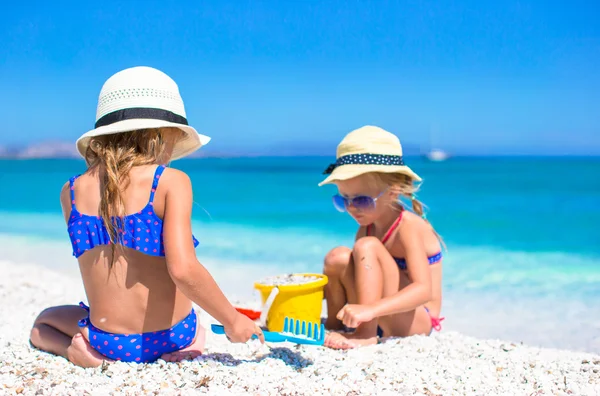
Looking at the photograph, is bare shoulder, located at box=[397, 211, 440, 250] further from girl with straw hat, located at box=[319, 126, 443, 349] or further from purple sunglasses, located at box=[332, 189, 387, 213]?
purple sunglasses, located at box=[332, 189, 387, 213]

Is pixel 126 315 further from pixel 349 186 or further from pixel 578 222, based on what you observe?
pixel 578 222

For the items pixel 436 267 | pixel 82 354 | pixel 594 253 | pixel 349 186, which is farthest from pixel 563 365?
pixel 594 253

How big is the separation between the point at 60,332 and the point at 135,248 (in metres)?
0.96

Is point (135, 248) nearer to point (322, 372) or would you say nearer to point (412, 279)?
point (322, 372)

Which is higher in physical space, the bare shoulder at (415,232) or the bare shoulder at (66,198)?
the bare shoulder at (66,198)

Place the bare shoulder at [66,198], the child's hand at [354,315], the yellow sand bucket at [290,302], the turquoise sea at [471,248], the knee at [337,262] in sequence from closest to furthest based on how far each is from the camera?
the bare shoulder at [66,198] < the child's hand at [354,315] < the yellow sand bucket at [290,302] < the knee at [337,262] < the turquoise sea at [471,248]

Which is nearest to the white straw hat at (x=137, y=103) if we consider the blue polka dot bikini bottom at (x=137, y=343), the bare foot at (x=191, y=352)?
the blue polka dot bikini bottom at (x=137, y=343)

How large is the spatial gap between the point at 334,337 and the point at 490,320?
84.3 inches

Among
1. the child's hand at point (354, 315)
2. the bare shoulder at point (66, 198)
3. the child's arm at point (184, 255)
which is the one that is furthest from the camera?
the child's hand at point (354, 315)

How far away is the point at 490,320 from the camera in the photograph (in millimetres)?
4926

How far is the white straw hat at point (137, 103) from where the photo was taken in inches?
99.0

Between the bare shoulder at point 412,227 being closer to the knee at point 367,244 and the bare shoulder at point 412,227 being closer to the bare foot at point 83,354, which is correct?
the knee at point 367,244

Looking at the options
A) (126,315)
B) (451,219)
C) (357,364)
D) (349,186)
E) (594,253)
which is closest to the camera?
(126,315)

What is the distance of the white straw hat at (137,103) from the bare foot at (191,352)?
3.34ft
